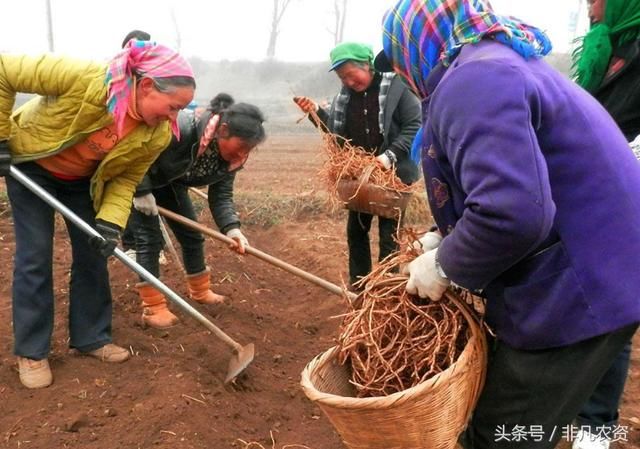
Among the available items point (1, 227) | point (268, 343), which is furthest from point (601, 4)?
point (1, 227)

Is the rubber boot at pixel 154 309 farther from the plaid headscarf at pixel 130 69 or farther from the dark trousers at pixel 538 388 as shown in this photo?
the dark trousers at pixel 538 388

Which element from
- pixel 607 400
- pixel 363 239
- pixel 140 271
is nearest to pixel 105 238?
pixel 140 271

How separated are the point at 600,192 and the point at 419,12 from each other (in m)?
0.65

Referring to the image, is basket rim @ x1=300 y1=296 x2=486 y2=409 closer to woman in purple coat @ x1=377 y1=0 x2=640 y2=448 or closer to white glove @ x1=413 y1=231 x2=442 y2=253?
woman in purple coat @ x1=377 y1=0 x2=640 y2=448

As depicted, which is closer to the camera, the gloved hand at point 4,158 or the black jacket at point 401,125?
the gloved hand at point 4,158

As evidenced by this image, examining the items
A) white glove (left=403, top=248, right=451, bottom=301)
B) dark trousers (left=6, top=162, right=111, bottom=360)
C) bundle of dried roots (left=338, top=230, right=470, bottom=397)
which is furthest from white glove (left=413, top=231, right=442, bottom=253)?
dark trousers (left=6, top=162, right=111, bottom=360)

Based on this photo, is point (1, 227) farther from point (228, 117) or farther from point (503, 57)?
point (503, 57)

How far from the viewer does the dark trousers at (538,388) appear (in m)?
1.75

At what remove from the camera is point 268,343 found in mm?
4039

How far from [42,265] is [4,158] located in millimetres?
552

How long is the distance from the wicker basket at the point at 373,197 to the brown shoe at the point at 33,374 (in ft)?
6.55

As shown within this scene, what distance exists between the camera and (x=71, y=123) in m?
2.93

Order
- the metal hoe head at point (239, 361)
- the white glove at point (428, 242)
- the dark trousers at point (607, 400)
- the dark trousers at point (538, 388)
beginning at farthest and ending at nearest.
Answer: the metal hoe head at point (239, 361) < the dark trousers at point (607, 400) < the white glove at point (428, 242) < the dark trousers at point (538, 388)

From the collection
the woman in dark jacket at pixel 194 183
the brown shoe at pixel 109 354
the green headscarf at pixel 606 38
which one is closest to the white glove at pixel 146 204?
the woman in dark jacket at pixel 194 183
